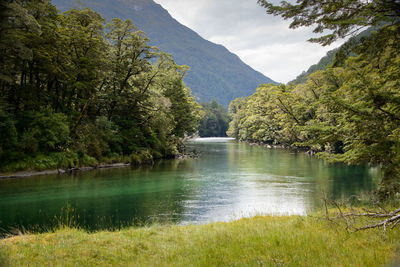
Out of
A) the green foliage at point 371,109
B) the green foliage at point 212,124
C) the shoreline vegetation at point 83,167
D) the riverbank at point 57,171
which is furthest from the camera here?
the green foliage at point 212,124

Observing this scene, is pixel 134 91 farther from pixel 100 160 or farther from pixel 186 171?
pixel 186 171

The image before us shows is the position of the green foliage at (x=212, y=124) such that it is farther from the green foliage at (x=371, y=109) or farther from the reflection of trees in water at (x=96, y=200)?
the green foliage at (x=371, y=109)

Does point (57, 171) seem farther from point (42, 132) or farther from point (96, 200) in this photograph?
point (96, 200)

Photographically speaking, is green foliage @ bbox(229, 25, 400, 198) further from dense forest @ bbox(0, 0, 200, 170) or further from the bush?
the bush

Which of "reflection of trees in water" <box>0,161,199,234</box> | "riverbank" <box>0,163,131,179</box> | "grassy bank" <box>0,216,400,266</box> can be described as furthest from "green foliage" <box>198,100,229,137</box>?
"grassy bank" <box>0,216,400,266</box>

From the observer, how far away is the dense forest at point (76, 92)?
23.9m

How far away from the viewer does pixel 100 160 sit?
99.9 ft

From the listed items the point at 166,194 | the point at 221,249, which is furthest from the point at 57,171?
the point at 221,249

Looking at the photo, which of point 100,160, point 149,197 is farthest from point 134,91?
point 149,197

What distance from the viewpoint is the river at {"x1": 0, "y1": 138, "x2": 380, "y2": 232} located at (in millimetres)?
13466

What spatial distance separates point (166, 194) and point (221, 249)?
13542 millimetres

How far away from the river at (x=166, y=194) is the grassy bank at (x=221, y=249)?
2590mm

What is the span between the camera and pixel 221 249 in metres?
5.41

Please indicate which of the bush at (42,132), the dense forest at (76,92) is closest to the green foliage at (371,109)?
the dense forest at (76,92)
